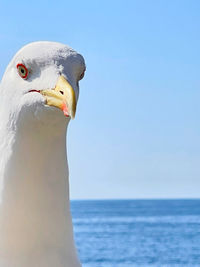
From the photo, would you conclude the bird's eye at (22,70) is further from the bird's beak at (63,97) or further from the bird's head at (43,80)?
the bird's beak at (63,97)

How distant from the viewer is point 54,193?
3.32 meters

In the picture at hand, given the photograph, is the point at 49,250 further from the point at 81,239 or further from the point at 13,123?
the point at 81,239

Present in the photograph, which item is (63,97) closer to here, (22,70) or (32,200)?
(22,70)

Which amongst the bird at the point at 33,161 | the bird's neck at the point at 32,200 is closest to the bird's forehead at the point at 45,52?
the bird at the point at 33,161

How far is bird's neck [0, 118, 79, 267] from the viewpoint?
129 inches

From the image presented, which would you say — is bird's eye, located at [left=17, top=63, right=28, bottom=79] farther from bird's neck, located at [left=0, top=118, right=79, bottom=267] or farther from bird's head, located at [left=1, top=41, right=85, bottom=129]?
bird's neck, located at [left=0, top=118, right=79, bottom=267]

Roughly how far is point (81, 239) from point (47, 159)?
47055mm

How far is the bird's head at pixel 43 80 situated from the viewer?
3123mm

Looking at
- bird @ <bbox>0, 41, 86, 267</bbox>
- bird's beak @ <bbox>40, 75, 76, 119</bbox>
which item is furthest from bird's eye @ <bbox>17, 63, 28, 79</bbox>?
bird's beak @ <bbox>40, 75, 76, 119</bbox>

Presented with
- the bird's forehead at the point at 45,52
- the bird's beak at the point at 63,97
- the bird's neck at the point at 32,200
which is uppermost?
the bird's forehead at the point at 45,52

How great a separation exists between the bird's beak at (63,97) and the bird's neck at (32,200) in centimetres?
18

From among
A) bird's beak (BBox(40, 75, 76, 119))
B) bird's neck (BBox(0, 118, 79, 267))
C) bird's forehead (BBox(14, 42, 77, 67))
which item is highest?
bird's forehead (BBox(14, 42, 77, 67))

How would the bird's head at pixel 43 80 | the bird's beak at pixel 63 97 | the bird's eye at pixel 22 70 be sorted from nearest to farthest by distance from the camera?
the bird's beak at pixel 63 97 < the bird's head at pixel 43 80 < the bird's eye at pixel 22 70

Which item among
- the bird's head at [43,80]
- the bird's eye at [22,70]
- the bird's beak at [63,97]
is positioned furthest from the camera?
the bird's eye at [22,70]
